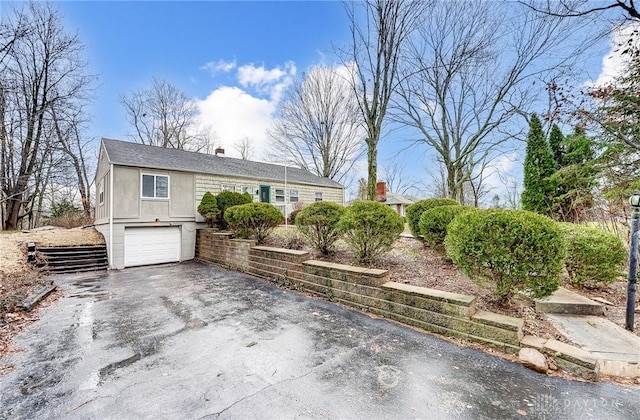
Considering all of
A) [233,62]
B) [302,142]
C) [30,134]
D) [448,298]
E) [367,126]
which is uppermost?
[233,62]

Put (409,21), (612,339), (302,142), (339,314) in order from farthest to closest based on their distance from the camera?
(302,142)
(409,21)
(339,314)
(612,339)

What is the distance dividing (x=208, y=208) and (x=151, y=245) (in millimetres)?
2644

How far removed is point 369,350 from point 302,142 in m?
21.0

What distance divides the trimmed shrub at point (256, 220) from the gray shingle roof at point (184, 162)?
4872mm

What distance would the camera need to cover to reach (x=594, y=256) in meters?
4.73

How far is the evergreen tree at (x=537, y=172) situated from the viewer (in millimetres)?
9492

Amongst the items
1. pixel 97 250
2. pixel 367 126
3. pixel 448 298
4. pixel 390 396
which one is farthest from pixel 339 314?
pixel 97 250

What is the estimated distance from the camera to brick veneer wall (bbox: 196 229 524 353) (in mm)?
3246

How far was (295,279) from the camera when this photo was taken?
616cm

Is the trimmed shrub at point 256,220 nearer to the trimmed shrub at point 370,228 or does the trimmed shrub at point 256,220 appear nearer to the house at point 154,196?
the trimmed shrub at point 370,228

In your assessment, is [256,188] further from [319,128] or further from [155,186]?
[319,128]

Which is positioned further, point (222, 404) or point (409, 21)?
point (409, 21)

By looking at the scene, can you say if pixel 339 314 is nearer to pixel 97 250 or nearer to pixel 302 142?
pixel 97 250

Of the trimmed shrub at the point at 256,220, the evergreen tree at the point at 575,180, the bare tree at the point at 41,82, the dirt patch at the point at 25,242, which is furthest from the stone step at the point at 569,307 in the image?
the bare tree at the point at 41,82
